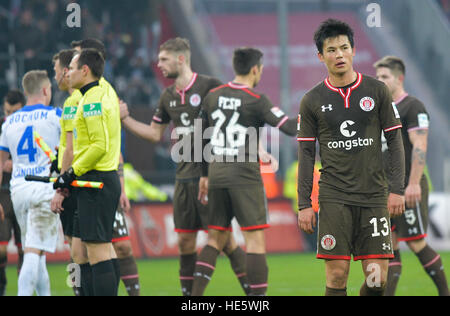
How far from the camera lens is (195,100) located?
25.6ft

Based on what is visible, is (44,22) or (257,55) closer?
(257,55)

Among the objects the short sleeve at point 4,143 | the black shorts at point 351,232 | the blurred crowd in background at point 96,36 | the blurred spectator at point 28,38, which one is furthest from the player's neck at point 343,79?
the blurred spectator at point 28,38

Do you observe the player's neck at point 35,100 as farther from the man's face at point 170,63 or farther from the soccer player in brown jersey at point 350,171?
the soccer player in brown jersey at point 350,171

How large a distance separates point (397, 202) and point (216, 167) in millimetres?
2375

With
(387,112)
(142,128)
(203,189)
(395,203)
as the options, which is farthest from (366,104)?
(142,128)

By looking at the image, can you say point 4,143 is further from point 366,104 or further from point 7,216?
point 366,104

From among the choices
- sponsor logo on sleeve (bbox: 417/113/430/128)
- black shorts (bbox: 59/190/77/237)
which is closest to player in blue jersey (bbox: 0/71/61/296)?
black shorts (bbox: 59/190/77/237)

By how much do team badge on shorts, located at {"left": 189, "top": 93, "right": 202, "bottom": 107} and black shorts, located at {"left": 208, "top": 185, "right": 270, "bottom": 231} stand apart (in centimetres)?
90

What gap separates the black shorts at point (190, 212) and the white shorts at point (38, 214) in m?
1.23

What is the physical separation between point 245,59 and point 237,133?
2.44 ft

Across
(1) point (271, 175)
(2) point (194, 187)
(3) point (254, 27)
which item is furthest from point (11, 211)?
(3) point (254, 27)
